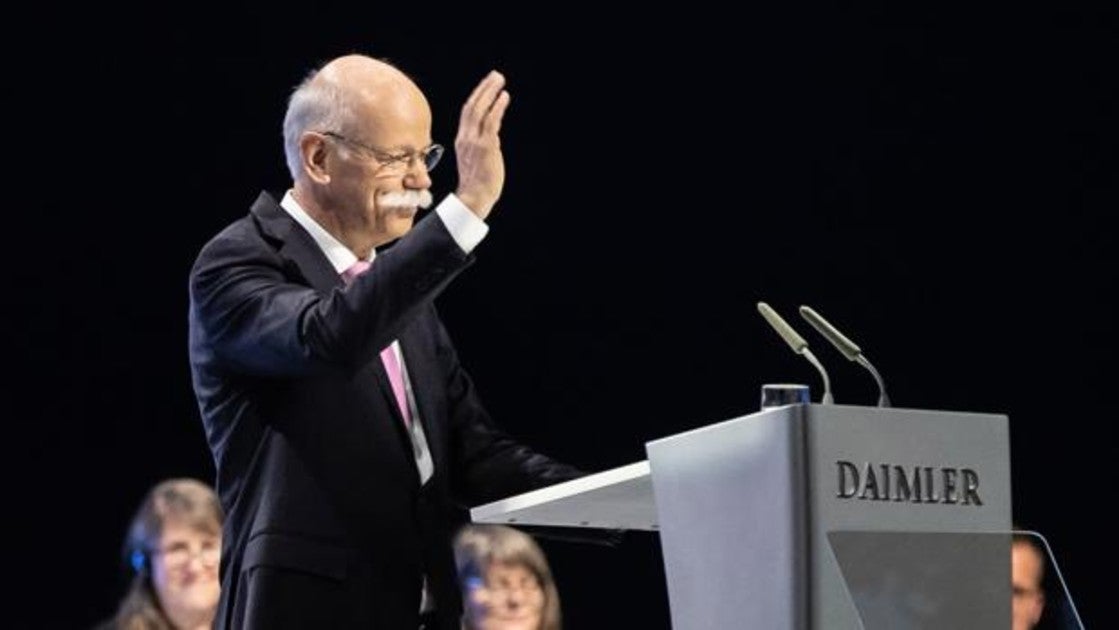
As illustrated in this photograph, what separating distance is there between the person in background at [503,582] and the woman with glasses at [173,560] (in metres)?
0.57

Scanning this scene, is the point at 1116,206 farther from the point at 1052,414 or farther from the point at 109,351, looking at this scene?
the point at 109,351

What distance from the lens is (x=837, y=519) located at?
2.12m

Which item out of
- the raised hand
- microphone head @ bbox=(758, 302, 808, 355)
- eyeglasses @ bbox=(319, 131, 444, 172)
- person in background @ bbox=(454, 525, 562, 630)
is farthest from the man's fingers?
Answer: person in background @ bbox=(454, 525, 562, 630)

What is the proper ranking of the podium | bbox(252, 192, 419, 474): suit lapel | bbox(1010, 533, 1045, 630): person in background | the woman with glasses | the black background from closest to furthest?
the podium
bbox(1010, 533, 1045, 630): person in background
bbox(252, 192, 419, 474): suit lapel
the woman with glasses
the black background

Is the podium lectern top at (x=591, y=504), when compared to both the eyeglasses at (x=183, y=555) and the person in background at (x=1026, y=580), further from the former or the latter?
the eyeglasses at (x=183, y=555)

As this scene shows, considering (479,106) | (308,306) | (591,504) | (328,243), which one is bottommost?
(591,504)

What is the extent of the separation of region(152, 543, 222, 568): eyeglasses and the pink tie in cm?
178

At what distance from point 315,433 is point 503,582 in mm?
1984

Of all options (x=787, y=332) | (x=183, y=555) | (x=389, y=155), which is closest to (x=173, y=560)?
(x=183, y=555)

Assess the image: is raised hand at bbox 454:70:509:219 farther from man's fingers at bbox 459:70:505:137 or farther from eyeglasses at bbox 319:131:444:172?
eyeglasses at bbox 319:131:444:172

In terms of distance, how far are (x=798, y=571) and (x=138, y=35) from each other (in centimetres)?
364

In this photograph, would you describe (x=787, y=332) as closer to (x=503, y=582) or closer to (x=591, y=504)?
(x=591, y=504)

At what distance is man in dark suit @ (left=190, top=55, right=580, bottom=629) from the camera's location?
8.21 ft

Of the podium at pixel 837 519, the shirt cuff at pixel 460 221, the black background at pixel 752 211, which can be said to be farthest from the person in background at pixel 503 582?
the podium at pixel 837 519
